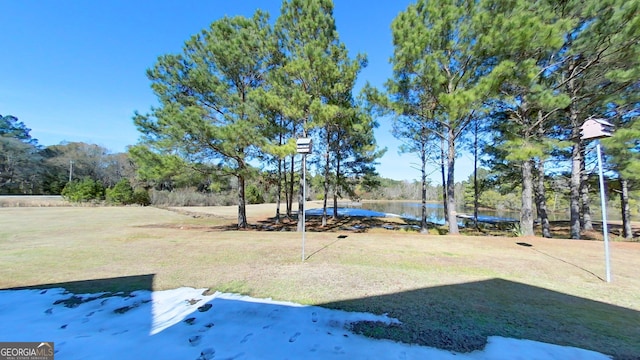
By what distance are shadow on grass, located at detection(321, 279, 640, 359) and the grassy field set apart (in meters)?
0.01

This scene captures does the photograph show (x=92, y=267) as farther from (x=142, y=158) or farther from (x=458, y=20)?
(x=458, y=20)

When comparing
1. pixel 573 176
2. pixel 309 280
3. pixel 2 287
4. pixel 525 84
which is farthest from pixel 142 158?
pixel 573 176

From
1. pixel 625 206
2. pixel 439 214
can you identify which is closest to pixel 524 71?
pixel 625 206

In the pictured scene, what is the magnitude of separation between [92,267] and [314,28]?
9530mm

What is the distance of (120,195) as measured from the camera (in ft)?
81.5

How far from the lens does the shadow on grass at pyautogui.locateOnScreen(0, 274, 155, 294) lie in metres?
3.56

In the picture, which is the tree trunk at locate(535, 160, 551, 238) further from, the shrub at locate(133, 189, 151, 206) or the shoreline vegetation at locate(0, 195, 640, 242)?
the shrub at locate(133, 189, 151, 206)

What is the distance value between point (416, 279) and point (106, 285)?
4.68 metres

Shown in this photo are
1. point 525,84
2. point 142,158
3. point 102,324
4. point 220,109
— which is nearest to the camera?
point 102,324

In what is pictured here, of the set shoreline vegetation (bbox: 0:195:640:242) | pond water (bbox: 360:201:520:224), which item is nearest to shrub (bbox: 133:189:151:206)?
shoreline vegetation (bbox: 0:195:640:242)

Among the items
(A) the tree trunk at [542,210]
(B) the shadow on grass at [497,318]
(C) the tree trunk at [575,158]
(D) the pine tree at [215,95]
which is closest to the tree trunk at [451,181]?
(A) the tree trunk at [542,210]

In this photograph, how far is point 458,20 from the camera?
8.25 metres

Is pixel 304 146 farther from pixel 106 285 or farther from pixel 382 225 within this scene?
pixel 382 225

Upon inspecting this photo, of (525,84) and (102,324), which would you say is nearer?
(102,324)
